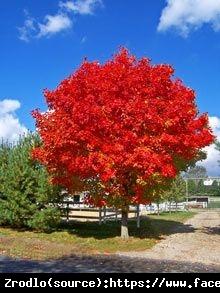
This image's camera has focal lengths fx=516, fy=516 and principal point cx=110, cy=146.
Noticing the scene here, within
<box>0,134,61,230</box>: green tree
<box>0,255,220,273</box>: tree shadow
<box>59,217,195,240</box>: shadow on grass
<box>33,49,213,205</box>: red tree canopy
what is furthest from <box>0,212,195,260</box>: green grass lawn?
<box>33,49,213,205</box>: red tree canopy

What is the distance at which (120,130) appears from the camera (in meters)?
25.1

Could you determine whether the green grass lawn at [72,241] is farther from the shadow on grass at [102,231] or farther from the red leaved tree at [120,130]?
the red leaved tree at [120,130]

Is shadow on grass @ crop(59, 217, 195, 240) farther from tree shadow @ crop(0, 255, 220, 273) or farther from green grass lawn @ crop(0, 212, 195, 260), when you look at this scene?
tree shadow @ crop(0, 255, 220, 273)

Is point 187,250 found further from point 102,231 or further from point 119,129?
point 102,231

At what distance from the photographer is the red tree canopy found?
81.9 ft

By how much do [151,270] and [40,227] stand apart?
1425 cm

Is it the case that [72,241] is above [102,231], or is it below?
below

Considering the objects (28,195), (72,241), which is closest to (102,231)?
(28,195)

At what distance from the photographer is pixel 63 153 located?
85.8 feet

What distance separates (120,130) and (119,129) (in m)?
0.07

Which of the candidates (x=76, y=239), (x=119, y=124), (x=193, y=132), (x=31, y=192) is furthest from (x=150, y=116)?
(x=31, y=192)

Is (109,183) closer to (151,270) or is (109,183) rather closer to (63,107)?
(63,107)

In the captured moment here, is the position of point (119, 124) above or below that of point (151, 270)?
above
